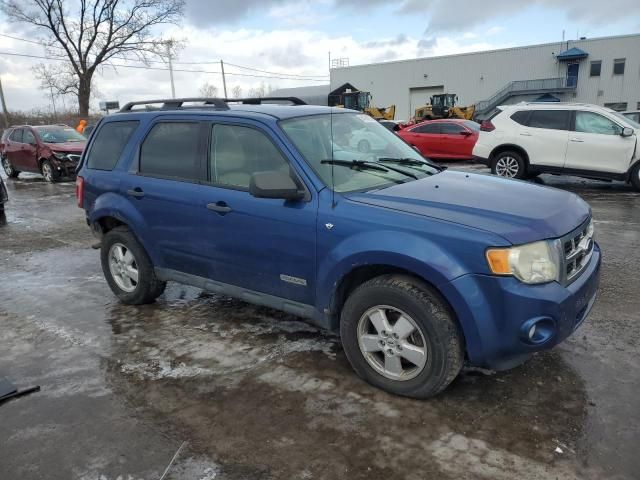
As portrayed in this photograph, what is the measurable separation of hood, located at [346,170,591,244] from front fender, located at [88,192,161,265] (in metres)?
2.14

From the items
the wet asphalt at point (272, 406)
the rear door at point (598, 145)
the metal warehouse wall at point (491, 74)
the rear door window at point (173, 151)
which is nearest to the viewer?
the wet asphalt at point (272, 406)

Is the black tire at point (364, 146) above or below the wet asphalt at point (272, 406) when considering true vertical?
above

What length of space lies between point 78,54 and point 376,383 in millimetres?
45049

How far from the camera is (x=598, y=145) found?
10375 millimetres

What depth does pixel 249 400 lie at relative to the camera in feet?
11.0

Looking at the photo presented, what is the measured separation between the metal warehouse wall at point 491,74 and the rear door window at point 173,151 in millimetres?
46007

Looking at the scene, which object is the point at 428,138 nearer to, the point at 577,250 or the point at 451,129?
the point at 451,129

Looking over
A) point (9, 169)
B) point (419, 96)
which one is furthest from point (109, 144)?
point (419, 96)

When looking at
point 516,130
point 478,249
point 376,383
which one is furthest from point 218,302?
point 516,130

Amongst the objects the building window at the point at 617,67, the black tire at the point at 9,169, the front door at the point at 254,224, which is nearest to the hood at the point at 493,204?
the front door at the point at 254,224

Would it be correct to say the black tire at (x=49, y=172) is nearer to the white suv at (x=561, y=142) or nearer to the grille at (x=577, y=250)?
the white suv at (x=561, y=142)

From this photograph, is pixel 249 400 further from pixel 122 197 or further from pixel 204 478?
pixel 122 197

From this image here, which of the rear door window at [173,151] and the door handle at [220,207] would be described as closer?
the door handle at [220,207]

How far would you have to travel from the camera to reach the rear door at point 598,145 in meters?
10.2
